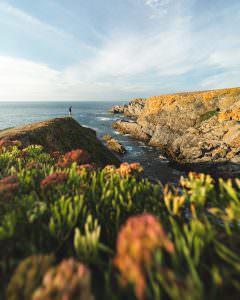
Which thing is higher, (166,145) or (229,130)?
(229,130)

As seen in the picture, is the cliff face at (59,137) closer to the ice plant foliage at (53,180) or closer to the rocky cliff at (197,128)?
the rocky cliff at (197,128)

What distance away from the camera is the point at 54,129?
56.4 ft

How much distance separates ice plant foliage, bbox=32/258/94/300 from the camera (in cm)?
125

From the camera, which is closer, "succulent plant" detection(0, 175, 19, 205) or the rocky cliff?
"succulent plant" detection(0, 175, 19, 205)

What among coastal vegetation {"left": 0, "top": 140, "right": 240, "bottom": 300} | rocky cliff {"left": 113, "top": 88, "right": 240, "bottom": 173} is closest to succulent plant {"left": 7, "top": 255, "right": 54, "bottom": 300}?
coastal vegetation {"left": 0, "top": 140, "right": 240, "bottom": 300}

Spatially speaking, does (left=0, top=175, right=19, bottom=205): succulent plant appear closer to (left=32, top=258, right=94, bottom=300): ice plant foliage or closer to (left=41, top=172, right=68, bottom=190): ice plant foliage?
(left=41, top=172, right=68, bottom=190): ice plant foliage

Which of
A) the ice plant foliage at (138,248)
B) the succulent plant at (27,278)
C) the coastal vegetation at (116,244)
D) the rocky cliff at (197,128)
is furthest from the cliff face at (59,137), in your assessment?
the ice plant foliage at (138,248)

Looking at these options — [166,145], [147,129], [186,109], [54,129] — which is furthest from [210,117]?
[54,129]

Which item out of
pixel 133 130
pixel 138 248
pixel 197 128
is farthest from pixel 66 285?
pixel 133 130

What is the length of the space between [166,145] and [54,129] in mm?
16839

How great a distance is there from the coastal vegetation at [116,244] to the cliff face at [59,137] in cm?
1104

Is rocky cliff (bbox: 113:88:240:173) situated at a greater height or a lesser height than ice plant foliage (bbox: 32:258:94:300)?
lesser

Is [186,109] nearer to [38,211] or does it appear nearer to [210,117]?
[210,117]

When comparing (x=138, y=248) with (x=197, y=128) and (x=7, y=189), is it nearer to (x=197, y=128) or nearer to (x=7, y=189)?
(x=7, y=189)
